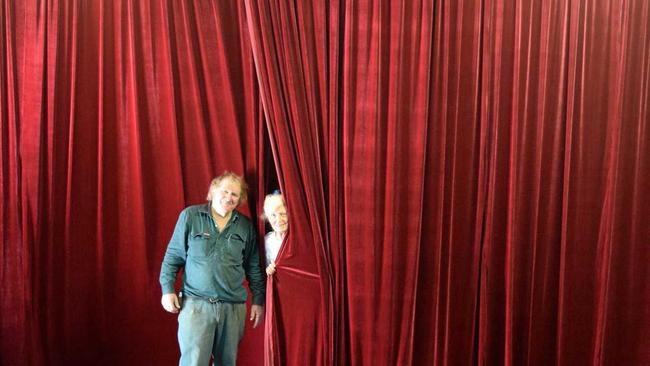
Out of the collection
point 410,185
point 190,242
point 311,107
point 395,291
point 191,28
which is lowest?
point 395,291

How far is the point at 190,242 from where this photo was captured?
210 centimetres

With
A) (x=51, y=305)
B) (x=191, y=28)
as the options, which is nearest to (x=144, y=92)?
(x=191, y=28)

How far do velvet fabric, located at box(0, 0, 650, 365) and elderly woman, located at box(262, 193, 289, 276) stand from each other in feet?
0.26

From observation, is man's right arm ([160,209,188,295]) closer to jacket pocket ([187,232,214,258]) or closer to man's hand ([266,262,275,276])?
jacket pocket ([187,232,214,258])

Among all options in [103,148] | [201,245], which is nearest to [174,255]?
[201,245]

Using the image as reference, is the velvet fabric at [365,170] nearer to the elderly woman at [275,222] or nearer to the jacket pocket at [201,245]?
the elderly woman at [275,222]

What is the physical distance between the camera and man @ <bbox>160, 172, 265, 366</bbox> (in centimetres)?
208

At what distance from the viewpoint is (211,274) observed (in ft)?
6.79

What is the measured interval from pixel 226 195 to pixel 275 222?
0.24 m

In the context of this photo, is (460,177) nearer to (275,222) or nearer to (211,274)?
(275,222)

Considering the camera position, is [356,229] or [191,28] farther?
[191,28]

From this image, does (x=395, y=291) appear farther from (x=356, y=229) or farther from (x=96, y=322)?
(x=96, y=322)

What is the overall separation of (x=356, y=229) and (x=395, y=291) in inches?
12.8

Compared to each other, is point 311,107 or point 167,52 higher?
point 167,52
